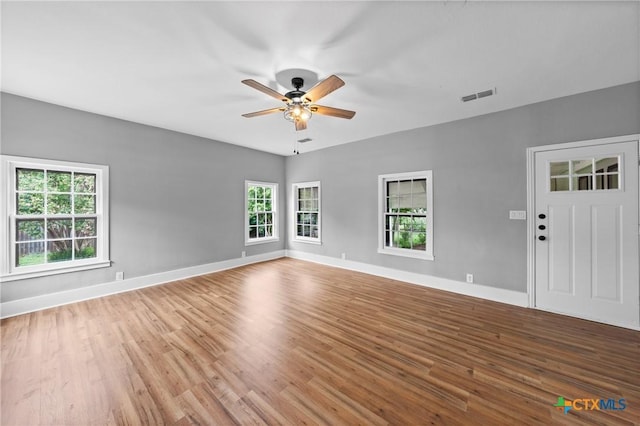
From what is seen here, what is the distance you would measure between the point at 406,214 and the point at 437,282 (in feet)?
4.28

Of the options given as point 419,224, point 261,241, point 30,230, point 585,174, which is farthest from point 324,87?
point 261,241

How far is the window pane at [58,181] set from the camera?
3.30 m

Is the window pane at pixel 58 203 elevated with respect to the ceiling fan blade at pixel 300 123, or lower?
lower

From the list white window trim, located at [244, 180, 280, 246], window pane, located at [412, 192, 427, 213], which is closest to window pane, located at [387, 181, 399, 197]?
window pane, located at [412, 192, 427, 213]

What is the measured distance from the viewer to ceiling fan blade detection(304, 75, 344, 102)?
2.12 m

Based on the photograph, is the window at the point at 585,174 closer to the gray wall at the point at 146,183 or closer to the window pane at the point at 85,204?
the gray wall at the point at 146,183

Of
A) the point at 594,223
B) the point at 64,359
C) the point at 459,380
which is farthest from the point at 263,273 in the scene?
the point at 594,223

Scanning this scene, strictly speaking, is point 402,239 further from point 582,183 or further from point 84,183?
point 84,183

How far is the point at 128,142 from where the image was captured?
3891 millimetres

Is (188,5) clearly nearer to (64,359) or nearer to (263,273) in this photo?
→ (64,359)

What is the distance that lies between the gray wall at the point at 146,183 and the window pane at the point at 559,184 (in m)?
5.38

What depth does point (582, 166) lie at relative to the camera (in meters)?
2.97

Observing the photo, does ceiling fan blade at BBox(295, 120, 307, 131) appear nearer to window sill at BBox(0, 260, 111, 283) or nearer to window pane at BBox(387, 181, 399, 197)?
window pane at BBox(387, 181, 399, 197)

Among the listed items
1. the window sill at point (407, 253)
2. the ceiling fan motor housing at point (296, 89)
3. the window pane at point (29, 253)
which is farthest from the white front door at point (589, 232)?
the window pane at point (29, 253)
